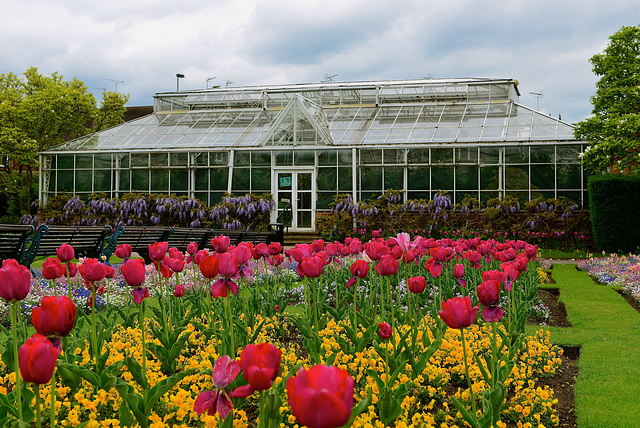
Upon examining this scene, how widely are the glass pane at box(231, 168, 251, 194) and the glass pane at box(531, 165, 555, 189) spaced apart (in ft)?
28.6

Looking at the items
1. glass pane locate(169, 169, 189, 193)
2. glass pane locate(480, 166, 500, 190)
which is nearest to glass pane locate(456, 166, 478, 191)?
glass pane locate(480, 166, 500, 190)

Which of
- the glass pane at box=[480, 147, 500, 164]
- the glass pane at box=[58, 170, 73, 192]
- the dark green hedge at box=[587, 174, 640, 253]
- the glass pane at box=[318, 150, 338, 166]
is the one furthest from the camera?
the glass pane at box=[58, 170, 73, 192]

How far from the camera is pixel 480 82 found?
19.4 meters

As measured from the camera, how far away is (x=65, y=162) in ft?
61.9

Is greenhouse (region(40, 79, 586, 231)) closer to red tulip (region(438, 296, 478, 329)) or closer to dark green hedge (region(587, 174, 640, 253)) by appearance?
dark green hedge (region(587, 174, 640, 253))

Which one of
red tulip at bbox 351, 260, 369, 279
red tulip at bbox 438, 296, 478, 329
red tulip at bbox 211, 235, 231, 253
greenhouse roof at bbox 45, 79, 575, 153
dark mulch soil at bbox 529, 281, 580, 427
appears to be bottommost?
dark mulch soil at bbox 529, 281, 580, 427

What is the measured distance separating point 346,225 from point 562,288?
A: 8.53 m

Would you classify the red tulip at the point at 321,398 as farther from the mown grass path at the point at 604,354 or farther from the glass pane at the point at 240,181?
the glass pane at the point at 240,181

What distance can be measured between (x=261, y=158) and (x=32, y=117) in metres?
9.72

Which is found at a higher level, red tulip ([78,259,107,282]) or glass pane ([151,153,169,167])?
glass pane ([151,153,169,167])

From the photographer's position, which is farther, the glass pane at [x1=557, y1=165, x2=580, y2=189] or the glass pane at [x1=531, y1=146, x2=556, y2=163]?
the glass pane at [x1=531, y1=146, x2=556, y2=163]

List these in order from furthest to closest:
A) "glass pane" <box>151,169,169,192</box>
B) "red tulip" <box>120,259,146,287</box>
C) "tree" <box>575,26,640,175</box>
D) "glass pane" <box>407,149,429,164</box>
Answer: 1. "glass pane" <box>151,169,169,192</box>
2. "glass pane" <box>407,149,429,164</box>
3. "tree" <box>575,26,640,175</box>
4. "red tulip" <box>120,259,146,287</box>

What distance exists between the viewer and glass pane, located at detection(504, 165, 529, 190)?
52.1 feet

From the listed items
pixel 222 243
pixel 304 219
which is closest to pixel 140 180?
pixel 304 219
